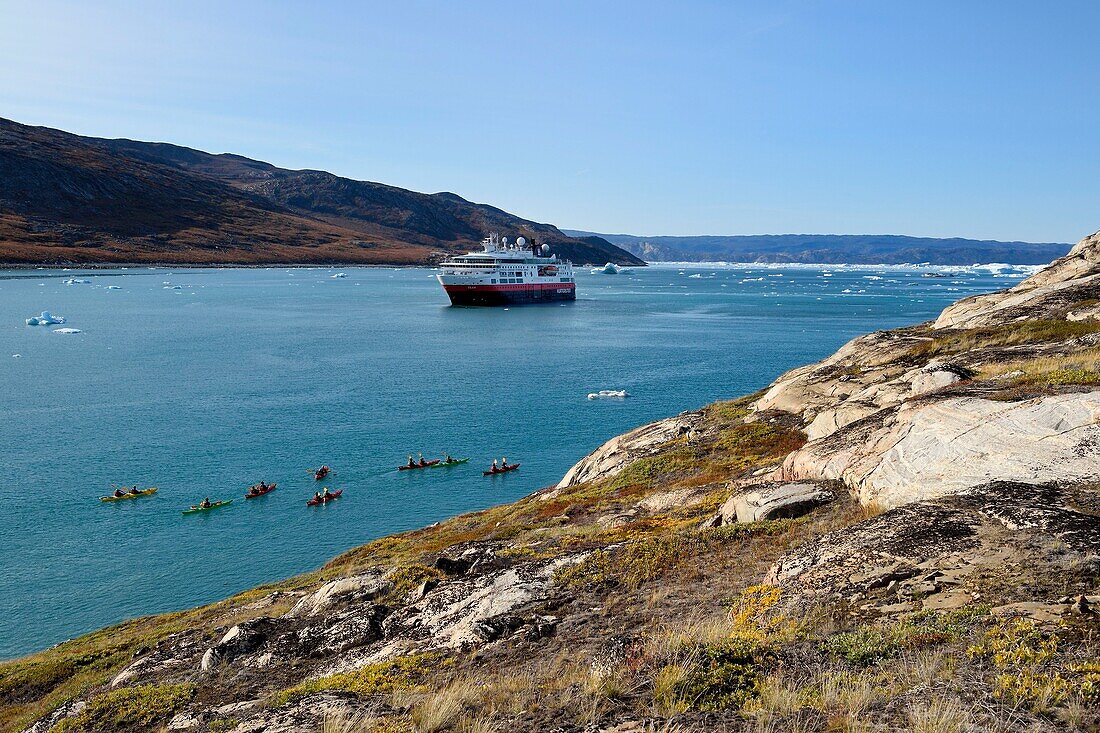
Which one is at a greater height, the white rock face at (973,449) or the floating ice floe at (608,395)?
the white rock face at (973,449)

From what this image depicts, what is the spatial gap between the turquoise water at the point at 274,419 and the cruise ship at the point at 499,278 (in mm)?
18724

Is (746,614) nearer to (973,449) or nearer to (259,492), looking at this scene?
(973,449)

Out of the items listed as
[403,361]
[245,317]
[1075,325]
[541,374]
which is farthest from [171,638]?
[245,317]

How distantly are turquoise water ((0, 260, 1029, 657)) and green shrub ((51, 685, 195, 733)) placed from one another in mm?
14437

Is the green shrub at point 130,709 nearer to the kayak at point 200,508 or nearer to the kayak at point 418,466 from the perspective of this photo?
the kayak at point 200,508

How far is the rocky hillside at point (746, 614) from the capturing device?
6.57 metres

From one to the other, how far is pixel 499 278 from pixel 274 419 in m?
88.0

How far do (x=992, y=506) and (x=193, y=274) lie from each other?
218m

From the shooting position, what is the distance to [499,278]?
435ft

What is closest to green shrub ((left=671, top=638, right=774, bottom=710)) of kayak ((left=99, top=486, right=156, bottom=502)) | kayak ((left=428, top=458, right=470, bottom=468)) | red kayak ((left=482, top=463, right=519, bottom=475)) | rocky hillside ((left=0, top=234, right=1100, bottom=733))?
rocky hillside ((left=0, top=234, right=1100, bottom=733))

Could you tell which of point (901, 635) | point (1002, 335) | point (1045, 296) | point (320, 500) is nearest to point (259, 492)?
point (320, 500)

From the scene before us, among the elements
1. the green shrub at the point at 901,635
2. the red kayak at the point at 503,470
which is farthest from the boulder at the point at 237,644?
the red kayak at the point at 503,470

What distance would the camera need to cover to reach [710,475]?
60.6ft

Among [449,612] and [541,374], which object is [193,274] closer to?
[541,374]
